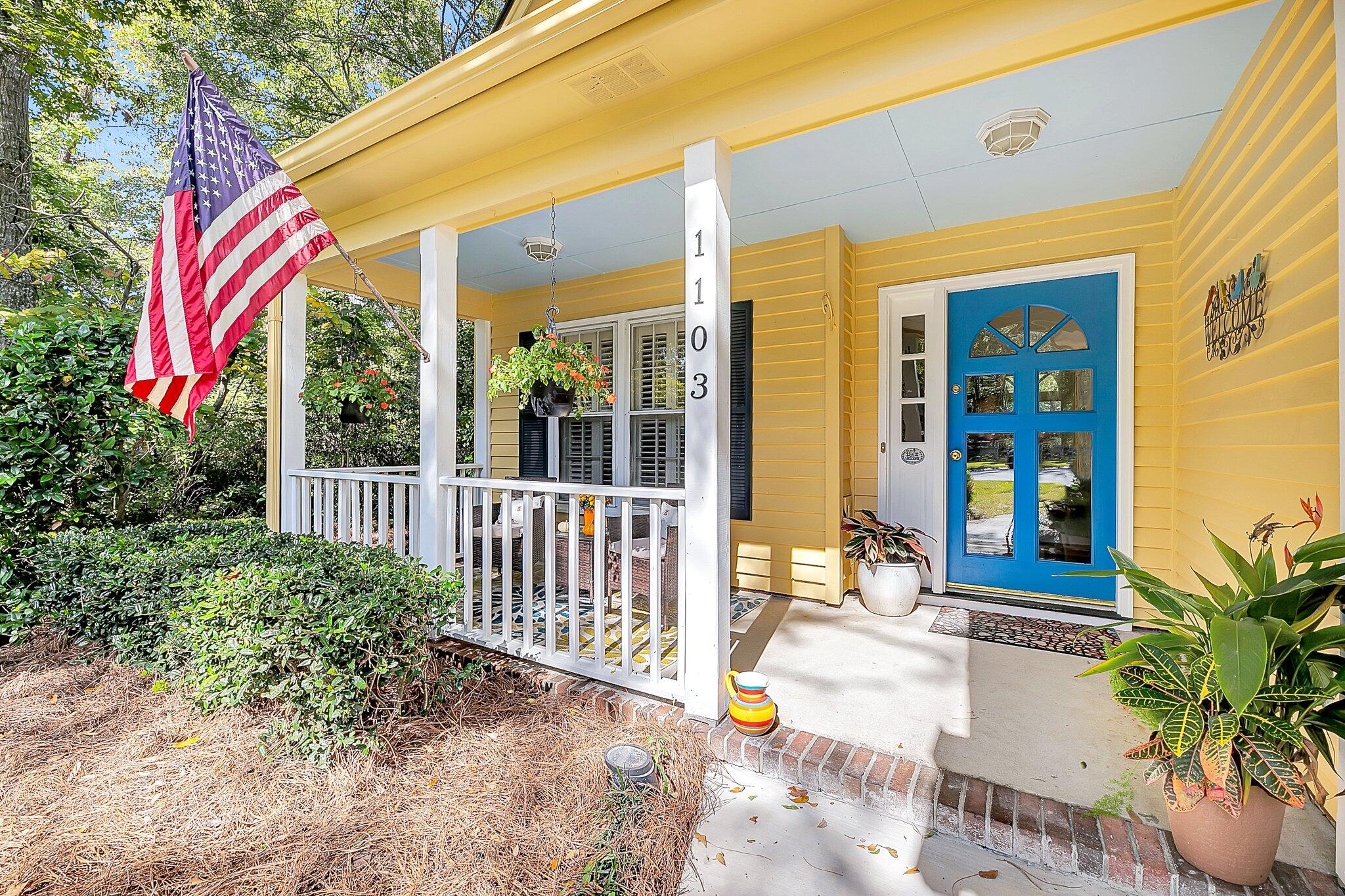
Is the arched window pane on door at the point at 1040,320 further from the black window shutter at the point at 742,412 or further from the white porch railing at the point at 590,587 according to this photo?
the white porch railing at the point at 590,587

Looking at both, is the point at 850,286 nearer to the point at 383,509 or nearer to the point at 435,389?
the point at 435,389

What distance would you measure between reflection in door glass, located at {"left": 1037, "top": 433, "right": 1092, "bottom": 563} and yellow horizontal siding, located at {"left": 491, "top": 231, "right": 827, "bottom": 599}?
4.56 ft

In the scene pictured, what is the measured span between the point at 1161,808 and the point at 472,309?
585cm

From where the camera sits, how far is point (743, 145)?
2.35 meters

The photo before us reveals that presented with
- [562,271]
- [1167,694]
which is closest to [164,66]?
[562,271]

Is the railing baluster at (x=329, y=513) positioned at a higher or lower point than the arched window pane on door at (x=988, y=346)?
lower

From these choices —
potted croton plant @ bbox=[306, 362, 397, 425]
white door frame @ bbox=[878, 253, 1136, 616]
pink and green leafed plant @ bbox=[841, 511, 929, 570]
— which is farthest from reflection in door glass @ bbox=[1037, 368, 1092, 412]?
potted croton plant @ bbox=[306, 362, 397, 425]

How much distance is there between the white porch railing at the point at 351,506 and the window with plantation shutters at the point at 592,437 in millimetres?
1402

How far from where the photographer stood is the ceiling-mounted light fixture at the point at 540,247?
13.6 feet

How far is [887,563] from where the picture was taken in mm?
3646

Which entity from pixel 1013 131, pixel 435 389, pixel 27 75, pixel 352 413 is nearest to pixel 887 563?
pixel 1013 131

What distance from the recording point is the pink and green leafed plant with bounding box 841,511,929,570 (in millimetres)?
3666

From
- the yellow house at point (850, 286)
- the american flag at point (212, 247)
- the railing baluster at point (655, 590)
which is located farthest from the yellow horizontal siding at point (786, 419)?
the american flag at point (212, 247)

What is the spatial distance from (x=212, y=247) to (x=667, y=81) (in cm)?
210
